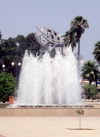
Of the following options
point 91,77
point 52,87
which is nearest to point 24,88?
point 52,87

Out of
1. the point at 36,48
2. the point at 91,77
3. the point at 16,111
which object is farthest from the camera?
the point at 36,48

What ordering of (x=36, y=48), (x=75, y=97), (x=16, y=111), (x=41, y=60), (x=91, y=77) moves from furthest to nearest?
(x=36, y=48), (x=91, y=77), (x=41, y=60), (x=75, y=97), (x=16, y=111)

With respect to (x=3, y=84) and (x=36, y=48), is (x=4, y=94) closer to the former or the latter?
(x=3, y=84)

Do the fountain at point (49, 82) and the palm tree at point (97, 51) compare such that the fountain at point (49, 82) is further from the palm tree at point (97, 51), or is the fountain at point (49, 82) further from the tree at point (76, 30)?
the tree at point (76, 30)

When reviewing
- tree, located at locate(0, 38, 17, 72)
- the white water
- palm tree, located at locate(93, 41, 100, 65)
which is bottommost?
the white water

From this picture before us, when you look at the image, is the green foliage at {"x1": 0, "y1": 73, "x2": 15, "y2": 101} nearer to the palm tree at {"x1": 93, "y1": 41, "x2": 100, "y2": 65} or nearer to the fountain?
the fountain

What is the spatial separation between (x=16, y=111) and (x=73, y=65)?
9338 millimetres

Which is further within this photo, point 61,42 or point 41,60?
point 61,42

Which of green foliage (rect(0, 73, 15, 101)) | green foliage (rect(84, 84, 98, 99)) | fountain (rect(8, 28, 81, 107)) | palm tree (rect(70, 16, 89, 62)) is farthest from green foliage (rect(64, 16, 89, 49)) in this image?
fountain (rect(8, 28, 81, 107))

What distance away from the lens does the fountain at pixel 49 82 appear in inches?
1571

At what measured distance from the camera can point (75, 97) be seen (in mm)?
40062

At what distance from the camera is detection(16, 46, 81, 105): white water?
39.9m

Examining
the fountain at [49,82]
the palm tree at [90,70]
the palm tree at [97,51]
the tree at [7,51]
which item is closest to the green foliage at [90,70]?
the palm tree at [90,70]

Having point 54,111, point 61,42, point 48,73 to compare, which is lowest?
point 54,111
